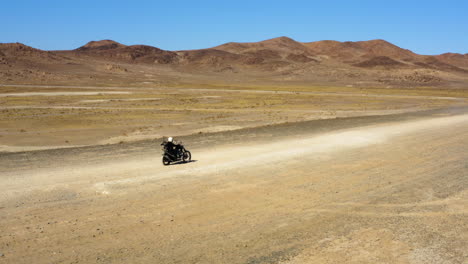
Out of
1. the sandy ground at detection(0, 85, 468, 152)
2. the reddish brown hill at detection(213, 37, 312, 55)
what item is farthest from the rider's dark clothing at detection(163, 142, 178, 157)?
the reddish brown hill at detection(213, 37, 312, 55)

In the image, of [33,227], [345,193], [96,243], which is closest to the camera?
[96,243]

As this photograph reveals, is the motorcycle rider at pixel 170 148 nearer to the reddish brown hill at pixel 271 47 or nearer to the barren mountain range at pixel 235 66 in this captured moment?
the barren mountain range at pixel 235 66

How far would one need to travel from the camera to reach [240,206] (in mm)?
11219

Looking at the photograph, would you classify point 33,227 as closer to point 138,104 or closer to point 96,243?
point 96,243

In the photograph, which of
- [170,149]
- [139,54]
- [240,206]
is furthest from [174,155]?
[139,54]

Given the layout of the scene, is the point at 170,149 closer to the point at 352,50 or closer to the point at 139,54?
the point at 139,54

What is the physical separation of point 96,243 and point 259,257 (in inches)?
124

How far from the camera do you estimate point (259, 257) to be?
8367mm

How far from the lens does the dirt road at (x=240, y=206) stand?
8.66m

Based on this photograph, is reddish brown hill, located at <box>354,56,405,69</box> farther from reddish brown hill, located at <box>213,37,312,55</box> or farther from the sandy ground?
the sandy ground

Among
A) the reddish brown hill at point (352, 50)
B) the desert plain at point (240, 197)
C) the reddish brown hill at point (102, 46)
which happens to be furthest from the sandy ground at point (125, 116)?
the reddish brown hill at point (102, 46)

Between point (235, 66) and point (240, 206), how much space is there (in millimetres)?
135594

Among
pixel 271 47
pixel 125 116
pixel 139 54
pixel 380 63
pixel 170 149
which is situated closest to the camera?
pixel 170 149

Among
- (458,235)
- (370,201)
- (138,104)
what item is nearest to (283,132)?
Result: (370,201)
